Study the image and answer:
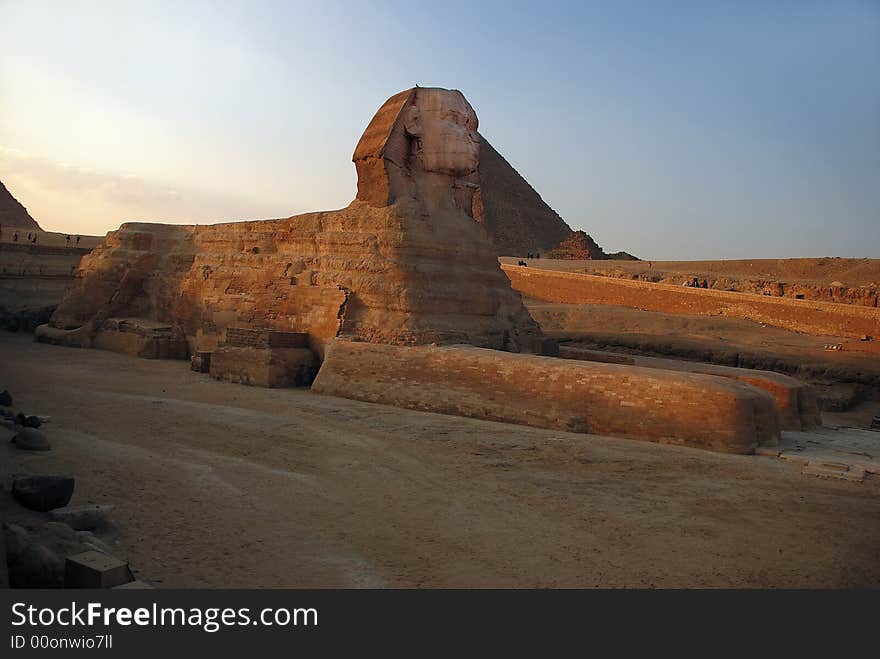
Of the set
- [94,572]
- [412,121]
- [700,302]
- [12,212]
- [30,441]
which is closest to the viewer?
[94,572]

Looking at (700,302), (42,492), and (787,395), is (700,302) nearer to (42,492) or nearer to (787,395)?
(787,395)

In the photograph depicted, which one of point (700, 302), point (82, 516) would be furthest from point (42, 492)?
point (700, 302)

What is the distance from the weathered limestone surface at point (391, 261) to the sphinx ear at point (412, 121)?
0.02 m

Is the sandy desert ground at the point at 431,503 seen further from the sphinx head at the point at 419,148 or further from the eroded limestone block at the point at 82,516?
the sphinx head at the point at 419,148

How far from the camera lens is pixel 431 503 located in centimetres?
450

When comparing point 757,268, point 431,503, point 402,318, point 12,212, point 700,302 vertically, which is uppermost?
point 12,212

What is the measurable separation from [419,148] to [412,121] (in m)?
0.37

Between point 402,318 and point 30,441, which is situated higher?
point 402,318

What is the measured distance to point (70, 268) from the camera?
17.2 metres

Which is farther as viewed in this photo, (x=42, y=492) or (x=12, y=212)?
(x=12, y=212)

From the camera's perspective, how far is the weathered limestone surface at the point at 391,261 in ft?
28.2

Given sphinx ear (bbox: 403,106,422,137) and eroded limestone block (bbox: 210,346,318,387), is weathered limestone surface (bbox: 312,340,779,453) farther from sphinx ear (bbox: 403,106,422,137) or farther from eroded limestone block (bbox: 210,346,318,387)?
sphinx ear (bbox: 403,106,422,137)

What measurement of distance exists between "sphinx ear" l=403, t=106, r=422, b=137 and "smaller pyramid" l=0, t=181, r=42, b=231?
28.8m
